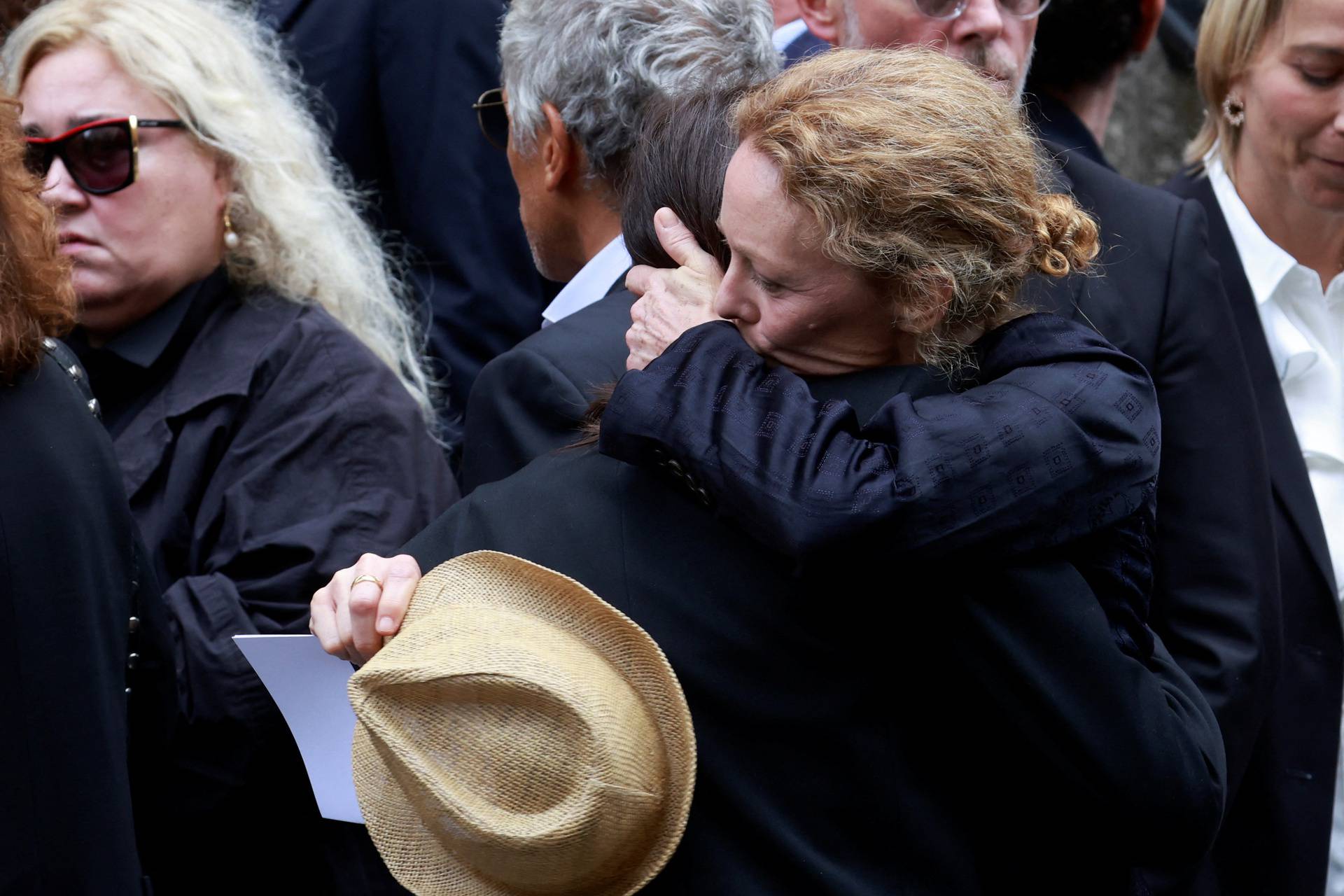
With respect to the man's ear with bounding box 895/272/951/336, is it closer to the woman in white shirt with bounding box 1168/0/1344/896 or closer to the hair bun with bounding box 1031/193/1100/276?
the hair bun with bounding box 1031/193/1100/276

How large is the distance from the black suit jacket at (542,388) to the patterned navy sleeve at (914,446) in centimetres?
51

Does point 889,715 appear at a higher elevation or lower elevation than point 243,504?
higher

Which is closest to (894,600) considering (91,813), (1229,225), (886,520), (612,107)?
(886,520)

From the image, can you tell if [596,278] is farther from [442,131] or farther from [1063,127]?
[442,131]

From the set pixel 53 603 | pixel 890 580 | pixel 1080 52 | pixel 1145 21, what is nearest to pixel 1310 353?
pixel 1080 52

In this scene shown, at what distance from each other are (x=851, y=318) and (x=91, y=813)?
1.15m

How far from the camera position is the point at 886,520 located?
142cm

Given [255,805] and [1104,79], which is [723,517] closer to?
[255,805]

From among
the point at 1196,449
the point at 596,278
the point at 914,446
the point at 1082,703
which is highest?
the point at 914,446

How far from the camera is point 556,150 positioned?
8.39 ft

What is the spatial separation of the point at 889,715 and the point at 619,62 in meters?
1.35

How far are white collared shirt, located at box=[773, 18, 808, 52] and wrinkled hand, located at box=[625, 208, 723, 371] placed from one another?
1.74m

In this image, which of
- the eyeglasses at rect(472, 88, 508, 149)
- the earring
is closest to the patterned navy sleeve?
the eyeglasses at rect(472, 88, 508, 149)

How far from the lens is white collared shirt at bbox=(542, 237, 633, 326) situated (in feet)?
8.20
